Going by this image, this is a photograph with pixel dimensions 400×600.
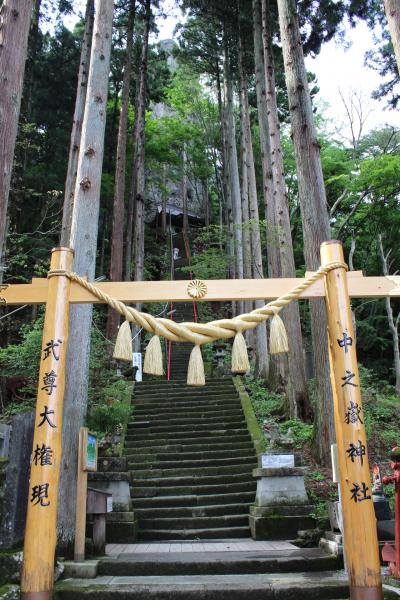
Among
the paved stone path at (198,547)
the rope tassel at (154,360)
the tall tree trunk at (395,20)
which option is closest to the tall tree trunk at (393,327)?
the tall tree trunk at (395,20)

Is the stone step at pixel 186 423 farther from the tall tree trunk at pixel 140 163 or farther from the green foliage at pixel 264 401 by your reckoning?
the tall tree trunk at pixel 140 163

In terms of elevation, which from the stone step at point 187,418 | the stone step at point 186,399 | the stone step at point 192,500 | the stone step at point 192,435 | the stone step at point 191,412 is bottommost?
the stone step at point 192,500

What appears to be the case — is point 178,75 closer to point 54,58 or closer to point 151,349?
point 54,58

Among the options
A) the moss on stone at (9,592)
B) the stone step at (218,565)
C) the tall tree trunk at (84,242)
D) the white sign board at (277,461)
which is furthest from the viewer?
the white sign board at (277,461)

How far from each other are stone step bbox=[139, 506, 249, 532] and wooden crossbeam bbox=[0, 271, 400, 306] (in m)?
4.67

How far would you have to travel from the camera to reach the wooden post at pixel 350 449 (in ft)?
10.0

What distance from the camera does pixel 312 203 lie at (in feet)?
23.7

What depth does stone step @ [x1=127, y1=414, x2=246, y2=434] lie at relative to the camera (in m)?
10.1

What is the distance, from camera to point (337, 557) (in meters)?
4.75

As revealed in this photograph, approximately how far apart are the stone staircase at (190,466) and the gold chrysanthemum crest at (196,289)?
4.57 metres

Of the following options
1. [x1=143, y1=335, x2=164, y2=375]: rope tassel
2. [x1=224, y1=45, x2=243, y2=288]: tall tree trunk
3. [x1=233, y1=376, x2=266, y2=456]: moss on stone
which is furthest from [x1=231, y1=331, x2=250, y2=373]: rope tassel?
[x1=224, y1=45, x2=243, y2=288]: tall tree trunk

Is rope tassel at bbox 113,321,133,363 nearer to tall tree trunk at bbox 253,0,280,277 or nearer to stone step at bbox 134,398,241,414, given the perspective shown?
stone step at bbox 134,398,241,414

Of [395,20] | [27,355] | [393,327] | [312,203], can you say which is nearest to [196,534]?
[27,355]

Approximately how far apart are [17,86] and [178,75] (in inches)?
990
